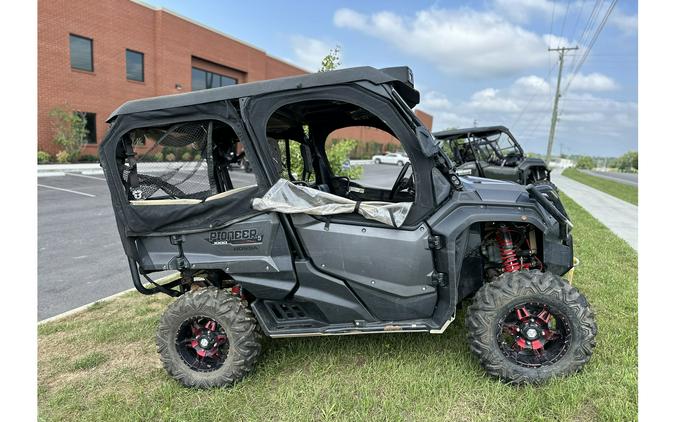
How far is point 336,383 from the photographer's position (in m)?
3.41

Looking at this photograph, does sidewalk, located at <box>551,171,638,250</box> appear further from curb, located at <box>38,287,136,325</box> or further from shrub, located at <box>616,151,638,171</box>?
shrub, located at <box>616,151,638,171</box>

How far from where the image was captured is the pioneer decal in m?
3.43

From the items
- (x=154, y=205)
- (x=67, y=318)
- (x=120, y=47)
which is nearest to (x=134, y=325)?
(x=67, y=318)

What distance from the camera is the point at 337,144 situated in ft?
20.0

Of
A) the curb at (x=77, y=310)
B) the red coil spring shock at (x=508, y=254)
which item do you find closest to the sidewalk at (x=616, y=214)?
the red coil spring shock at (x=508, y=254)

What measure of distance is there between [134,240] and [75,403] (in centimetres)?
130

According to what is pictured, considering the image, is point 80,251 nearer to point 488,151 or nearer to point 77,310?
point 77,310

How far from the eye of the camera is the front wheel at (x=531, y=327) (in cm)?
327

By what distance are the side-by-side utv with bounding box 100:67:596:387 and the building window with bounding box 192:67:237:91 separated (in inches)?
1115

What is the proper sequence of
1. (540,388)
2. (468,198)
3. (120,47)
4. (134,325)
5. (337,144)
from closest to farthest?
(540,388) < (468,198) < (134,325) < (337,144) < (120,47)

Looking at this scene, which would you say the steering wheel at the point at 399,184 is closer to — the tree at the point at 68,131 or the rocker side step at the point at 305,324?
the rocker side step at the point at 305,324

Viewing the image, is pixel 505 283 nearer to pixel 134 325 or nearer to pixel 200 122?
pixel 200 122

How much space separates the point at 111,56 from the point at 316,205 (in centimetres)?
2588

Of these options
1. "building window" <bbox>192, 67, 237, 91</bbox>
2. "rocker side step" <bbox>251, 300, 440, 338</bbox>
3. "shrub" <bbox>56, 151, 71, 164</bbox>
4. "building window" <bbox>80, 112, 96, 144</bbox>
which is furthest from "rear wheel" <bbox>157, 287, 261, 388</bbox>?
"building window" <bbox>192, 67, 237, 91</bbox>
